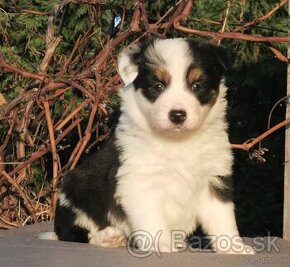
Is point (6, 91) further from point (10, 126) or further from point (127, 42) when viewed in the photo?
point (127, 42)

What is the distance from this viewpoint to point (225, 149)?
406 centimetres

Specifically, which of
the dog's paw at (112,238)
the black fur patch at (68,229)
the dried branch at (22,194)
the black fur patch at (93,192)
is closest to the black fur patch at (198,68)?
the black fur patch at (93,192)

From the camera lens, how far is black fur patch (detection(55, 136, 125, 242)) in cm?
392

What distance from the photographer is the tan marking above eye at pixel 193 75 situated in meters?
3.82

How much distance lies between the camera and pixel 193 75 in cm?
384

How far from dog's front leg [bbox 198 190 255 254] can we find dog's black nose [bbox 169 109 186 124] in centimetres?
54

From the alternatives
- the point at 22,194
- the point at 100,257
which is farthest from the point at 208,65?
the point at 22,194

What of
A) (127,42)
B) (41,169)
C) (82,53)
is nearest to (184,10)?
(127,42)

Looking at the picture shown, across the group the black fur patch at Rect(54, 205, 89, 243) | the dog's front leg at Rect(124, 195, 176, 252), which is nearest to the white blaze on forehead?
the dog's front leg at Rect(124, 195, 176, 252)

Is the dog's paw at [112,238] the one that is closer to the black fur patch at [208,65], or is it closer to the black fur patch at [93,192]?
the black fur patch at [93,192]

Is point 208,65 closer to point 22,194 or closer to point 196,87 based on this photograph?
point 196,87

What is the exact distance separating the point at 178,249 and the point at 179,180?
395 millimetres

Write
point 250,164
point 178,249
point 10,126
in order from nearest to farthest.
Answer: point 178,249 < point 10,126 < point 250,164

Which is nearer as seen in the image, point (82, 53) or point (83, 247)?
point (83, 247)
